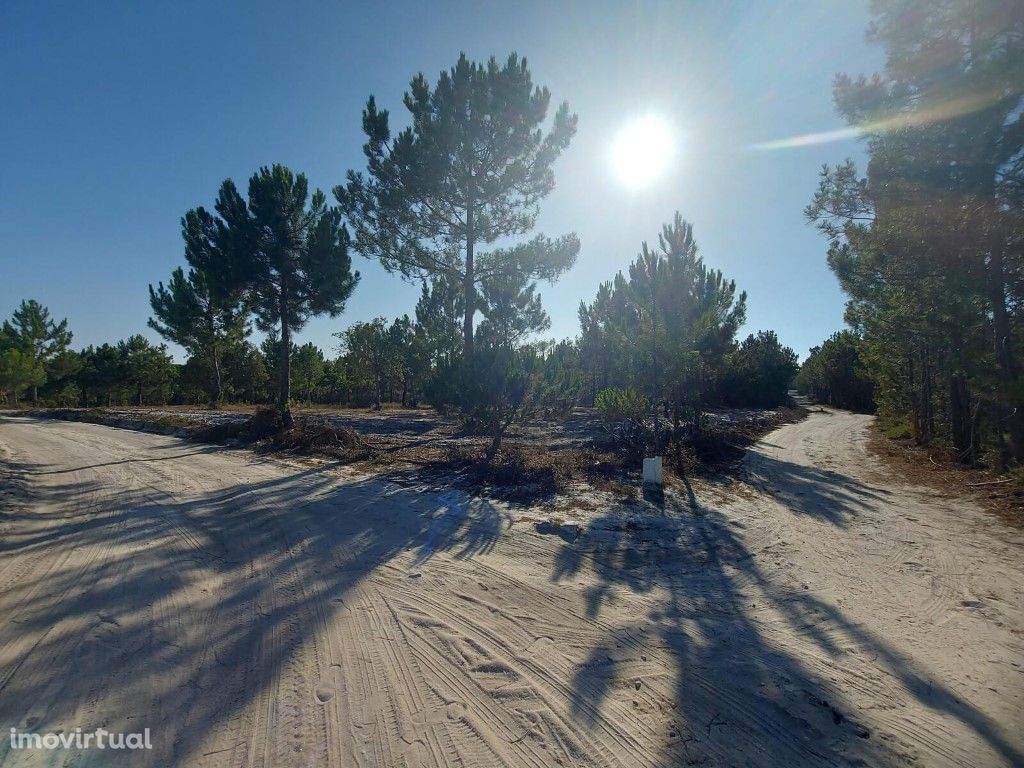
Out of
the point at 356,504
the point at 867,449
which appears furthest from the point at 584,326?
the point at 356,504

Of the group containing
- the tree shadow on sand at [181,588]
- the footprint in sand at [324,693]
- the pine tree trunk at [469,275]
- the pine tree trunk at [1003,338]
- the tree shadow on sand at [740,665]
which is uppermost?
the pine tree trunk at [469,275]

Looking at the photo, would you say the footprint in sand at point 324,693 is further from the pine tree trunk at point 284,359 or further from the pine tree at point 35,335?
the pine tree at point 35,335

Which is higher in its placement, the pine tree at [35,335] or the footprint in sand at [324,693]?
the pine tree at [35,335]

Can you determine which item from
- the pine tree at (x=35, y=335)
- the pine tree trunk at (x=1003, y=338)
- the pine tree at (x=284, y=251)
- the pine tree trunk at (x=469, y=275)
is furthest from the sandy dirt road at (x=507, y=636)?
the pine tree at (x=35, y=335)

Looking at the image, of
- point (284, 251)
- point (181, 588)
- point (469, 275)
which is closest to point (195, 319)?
point (284, 251)

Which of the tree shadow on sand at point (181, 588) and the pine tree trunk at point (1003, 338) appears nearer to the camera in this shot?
the tree shadow on sand at point (181, 588)

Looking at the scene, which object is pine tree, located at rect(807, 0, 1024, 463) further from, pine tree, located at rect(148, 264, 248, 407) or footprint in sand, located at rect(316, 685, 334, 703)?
pine tree, located at rect(148, 264, 248, 407)

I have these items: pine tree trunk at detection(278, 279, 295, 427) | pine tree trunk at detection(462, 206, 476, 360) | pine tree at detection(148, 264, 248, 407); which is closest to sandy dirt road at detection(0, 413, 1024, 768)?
pine tree trunk at detection(462, 206, 476, 360)

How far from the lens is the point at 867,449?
15.7m

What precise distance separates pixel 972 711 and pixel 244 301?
21.9 metres

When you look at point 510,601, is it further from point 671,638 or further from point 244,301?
point 244,301

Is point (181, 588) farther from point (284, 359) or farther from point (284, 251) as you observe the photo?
point (284, 251)

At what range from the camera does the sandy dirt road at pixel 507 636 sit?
243 centimetres

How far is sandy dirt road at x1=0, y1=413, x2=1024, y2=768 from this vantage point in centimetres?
243
